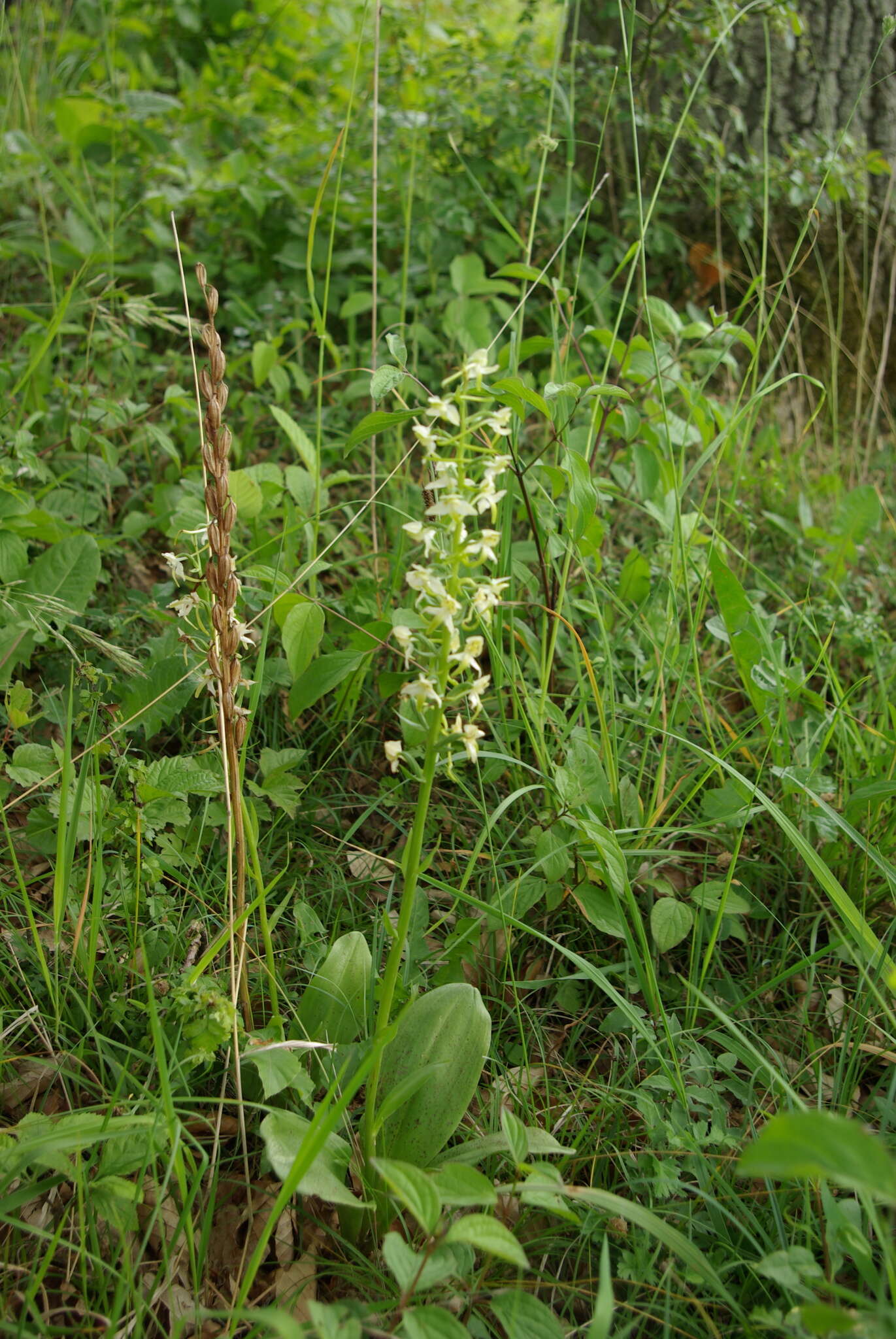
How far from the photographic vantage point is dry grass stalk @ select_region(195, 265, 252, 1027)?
1021 mm

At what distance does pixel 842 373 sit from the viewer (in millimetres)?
3311

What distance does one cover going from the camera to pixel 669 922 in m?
1.42

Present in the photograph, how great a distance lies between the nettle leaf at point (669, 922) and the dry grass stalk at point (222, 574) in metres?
0.64

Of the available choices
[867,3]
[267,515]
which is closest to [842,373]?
[867,3]

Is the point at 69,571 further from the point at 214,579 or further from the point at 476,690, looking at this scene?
the point at 476,690

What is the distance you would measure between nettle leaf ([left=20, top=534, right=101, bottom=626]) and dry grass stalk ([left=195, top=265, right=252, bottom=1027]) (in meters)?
0.64

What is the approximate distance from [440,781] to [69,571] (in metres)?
0.81

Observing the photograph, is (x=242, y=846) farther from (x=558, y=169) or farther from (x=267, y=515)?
(x=558, y=169)

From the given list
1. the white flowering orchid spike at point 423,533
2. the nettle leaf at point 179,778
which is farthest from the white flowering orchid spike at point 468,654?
the nettle leaf at point 179,778

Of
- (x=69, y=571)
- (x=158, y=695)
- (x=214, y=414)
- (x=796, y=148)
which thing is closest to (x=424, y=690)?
(x=214, y=414)

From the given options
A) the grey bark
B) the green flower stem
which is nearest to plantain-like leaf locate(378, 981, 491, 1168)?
the green flower stem

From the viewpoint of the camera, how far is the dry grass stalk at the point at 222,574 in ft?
3.35

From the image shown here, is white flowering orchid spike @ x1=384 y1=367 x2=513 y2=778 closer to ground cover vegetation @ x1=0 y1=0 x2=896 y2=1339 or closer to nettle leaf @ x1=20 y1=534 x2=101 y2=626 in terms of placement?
ground cover vegetation @ x1=0 y1=0 x2=896 y2=1339

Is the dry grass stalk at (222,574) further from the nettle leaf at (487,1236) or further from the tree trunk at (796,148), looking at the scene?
the tree trunk at (796,148)
